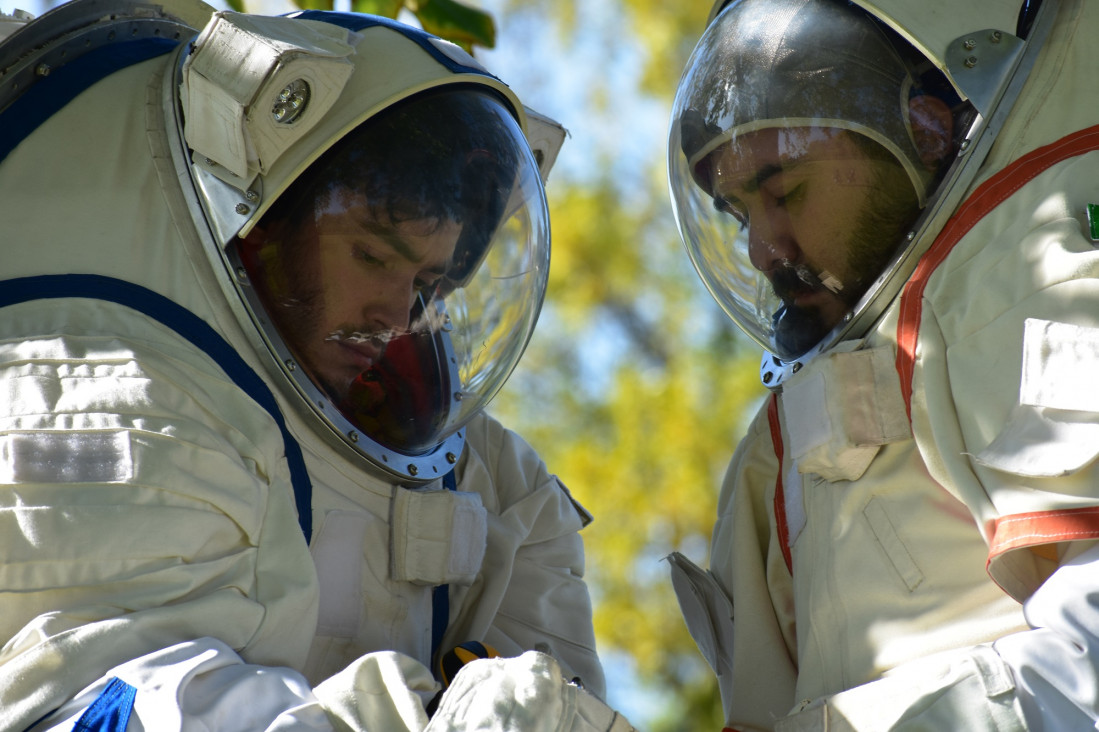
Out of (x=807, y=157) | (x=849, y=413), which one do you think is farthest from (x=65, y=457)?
(x=807, y=157)

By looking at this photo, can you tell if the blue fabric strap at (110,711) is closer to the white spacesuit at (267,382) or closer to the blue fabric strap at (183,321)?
the white spacesuit at (267,382)

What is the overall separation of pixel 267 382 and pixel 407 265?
35 centimetres

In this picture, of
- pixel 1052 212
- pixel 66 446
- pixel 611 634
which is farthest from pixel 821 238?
pixel 611 634

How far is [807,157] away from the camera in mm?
2381

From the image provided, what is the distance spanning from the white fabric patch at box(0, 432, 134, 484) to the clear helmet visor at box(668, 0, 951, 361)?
1.24 m

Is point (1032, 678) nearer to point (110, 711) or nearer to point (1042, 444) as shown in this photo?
point (1042, 444)

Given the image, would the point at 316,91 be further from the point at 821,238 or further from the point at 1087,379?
the point at 1087,379

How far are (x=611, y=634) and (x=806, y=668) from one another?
19.7ft

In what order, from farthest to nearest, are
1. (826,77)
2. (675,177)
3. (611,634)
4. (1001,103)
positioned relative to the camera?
1. (611,634)
2. (675,177)
3. (826,77)
4. (1001,103)

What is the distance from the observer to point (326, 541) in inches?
94.3

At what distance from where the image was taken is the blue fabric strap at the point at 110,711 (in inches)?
71.1

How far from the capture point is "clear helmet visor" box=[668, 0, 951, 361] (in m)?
2.33

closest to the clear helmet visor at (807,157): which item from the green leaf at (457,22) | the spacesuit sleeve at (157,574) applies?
the spacesuit sleeve at (157,574)

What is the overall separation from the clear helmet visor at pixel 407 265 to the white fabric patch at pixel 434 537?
133 millimetres
